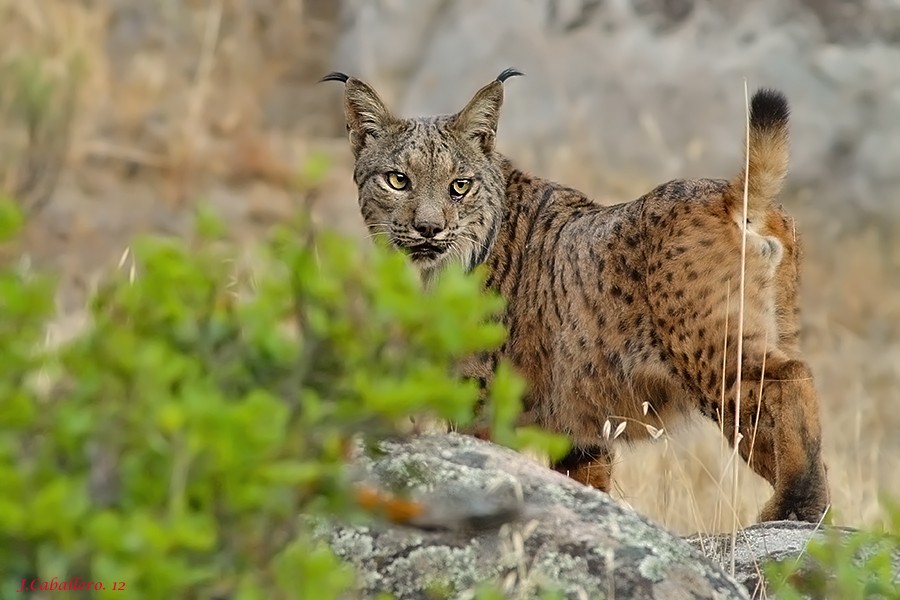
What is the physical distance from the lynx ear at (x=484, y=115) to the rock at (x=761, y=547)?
2.47 metres

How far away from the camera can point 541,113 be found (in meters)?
9.89

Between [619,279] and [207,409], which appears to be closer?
[207,409]

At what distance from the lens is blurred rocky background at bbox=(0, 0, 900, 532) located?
31.0 ft

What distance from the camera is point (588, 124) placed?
9.82 meters

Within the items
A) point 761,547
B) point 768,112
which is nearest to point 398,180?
point 768,112

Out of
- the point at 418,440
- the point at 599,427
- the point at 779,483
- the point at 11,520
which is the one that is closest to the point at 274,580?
the point at 11,520

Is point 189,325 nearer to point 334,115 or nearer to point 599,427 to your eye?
point 599,427

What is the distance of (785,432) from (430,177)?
71.1 inches

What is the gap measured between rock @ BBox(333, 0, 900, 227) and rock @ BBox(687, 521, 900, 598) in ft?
20.3

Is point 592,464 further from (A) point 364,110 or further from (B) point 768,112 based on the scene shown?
(A) point 364,110

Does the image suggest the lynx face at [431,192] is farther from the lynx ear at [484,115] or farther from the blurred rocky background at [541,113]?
the blurred rocky background at [541,113]

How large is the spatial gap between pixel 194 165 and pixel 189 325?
28.5 ft

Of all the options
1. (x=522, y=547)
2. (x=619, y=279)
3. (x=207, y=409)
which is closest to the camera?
(x=207, y=409)

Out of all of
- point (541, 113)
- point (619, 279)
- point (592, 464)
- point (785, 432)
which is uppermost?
point (541, 113)
